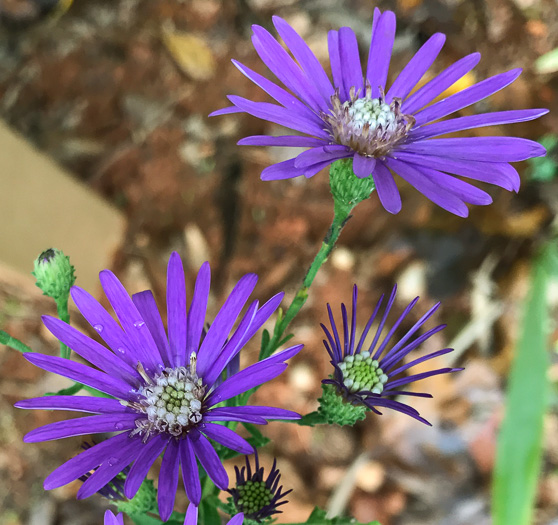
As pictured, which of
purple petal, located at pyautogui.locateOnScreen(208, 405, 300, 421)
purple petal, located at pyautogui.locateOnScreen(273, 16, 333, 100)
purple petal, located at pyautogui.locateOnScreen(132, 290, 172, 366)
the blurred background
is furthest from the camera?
the blurred background

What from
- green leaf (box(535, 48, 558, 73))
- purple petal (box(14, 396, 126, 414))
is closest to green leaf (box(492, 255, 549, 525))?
green leaf (box(535, 48, 558, 73))

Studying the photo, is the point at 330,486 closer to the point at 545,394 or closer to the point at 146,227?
the point at 545,394

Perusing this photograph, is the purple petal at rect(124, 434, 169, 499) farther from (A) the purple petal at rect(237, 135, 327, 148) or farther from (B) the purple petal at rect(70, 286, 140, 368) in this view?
(A) the purple petal at rect(237, 135, 327, 148)

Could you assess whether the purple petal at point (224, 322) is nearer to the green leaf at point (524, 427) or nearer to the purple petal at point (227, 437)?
the purple petal at point (227, 437)

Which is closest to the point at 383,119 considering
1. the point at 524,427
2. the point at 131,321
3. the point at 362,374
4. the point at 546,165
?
the point at 362,374

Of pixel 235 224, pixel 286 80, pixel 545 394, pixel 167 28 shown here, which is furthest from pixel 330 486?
pixel 167 28
